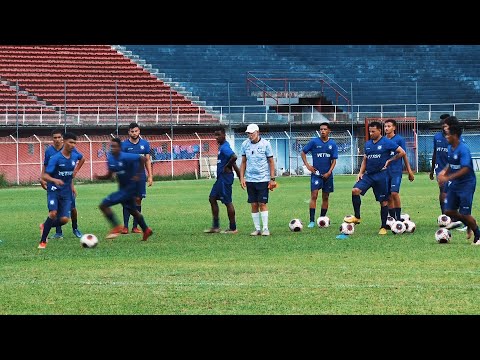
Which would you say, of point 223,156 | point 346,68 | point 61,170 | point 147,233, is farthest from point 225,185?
point 346,68

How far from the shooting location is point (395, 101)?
5650 centimetres

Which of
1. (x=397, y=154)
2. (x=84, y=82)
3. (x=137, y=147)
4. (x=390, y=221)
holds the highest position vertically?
(x=84, y=82)

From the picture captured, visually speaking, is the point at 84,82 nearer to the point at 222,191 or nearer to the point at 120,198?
the point at 222,191

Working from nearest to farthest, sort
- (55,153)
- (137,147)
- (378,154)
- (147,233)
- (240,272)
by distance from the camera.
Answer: (240,272) < (147,233) < (55,153) < (378,154) < (137,147)

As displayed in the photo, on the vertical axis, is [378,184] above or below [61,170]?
below

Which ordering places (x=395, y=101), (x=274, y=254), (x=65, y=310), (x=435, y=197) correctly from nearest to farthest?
(x=65, y=310) → (x=274, y=254) → (x=435, y=197) → (x=395, y=101)

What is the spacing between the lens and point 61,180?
17844 mm

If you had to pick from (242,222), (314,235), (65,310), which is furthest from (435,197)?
(65,310)

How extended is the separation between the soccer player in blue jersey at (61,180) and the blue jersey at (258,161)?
3.26 metres

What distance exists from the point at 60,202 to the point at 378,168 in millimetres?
5704

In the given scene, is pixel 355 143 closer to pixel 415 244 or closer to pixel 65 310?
pixel 415 244

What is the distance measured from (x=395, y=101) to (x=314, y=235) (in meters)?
38.2

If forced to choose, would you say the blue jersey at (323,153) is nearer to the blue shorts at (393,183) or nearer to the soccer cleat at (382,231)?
the blue shorts at (393,183)
